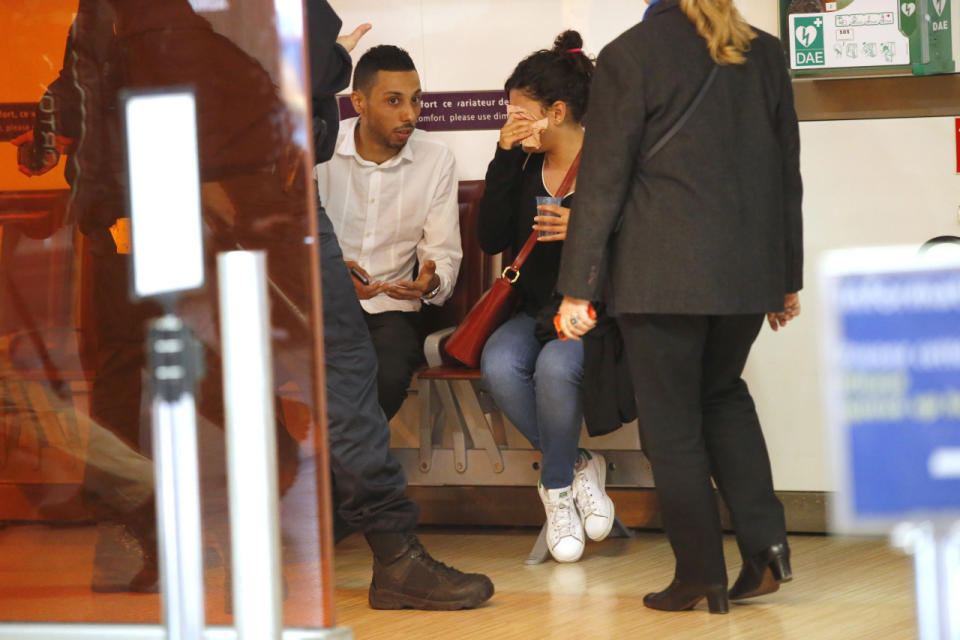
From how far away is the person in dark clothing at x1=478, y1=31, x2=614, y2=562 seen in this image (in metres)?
3.55

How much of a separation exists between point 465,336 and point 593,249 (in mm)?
1020

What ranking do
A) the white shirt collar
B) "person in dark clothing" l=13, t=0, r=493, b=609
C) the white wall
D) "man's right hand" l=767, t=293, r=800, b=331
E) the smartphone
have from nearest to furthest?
"person in dark clothing" l=13, t=0, r=493, b=609 → "man's right hand" l=767, t=293, r=800, b=331 → the white wall → the smartphone → the white shirt collar

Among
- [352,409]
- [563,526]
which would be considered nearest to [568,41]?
[563,526]

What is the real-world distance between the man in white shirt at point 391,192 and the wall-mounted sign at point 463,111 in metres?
0.16

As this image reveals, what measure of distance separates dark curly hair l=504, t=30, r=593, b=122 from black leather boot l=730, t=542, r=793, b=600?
1.49 meters

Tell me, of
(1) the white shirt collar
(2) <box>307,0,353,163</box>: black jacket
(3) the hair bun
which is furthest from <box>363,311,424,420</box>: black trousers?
(2) <box>307,0,353,163</box>: black jacket

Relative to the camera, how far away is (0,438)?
2.03 m

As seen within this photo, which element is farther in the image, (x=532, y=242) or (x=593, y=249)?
(x=532, y=242)

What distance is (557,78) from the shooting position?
12.2 feet

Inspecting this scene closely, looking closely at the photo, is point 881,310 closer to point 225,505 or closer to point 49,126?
point 225,505

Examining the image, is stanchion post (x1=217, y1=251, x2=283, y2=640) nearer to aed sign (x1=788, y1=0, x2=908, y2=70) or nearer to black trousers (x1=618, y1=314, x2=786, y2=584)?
black trousers (x1=618, y1=314, x2=786, y2=584)

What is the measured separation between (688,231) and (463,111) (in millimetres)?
1693

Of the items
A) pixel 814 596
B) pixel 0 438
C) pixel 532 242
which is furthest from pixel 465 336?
pixel 0 438

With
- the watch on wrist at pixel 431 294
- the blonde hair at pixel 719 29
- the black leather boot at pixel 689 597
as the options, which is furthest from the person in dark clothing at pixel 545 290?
the blonde hair at pixel 719 29
